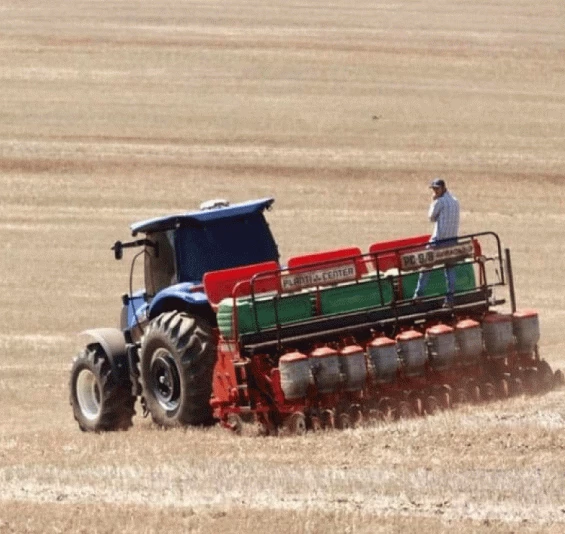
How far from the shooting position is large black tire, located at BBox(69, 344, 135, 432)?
16.8 meters

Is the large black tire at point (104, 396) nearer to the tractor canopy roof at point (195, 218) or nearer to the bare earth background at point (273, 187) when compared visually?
the bare earth background at point (273, 187)

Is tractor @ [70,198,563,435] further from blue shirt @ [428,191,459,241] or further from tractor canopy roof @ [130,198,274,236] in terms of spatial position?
blue shirt @ [428,191,459,241]

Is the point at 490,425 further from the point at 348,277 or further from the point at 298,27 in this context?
the point at 298,27

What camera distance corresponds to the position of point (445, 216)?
55.2ft

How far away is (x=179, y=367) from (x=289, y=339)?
101 centimetres

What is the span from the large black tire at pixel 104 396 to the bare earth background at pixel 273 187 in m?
0.51

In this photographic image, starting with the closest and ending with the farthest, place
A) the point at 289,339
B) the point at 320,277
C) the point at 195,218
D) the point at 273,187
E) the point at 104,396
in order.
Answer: the point at 289,339
the point at 320,277
the point at 195,218
the point at 104,396
the point at 273,187

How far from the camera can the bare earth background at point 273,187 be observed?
11.8m

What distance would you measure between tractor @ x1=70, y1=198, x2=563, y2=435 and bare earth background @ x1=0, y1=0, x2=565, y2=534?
465mm

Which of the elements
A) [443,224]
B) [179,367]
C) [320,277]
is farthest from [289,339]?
[443,224]

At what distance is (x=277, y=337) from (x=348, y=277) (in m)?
1.17

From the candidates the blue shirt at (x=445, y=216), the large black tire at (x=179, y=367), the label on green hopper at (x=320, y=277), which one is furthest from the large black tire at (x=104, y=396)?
the blue shirt at (x=445, y=216)

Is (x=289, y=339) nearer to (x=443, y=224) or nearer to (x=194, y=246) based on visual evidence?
(x=194, y=246)

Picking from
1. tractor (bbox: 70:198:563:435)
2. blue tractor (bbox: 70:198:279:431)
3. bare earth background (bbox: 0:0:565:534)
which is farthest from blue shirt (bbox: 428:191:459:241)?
bare earth background (bbox: 0:0:565:534)
